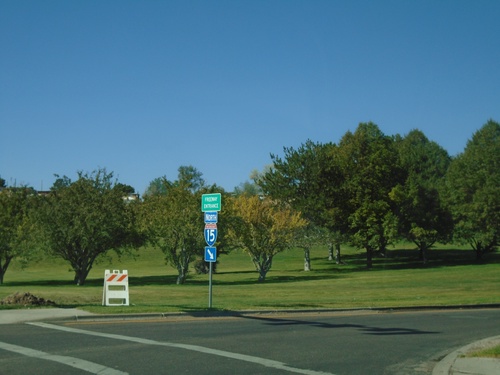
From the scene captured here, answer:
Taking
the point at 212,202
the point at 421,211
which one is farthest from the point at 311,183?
the point at 212,202

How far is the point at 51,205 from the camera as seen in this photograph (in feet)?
146

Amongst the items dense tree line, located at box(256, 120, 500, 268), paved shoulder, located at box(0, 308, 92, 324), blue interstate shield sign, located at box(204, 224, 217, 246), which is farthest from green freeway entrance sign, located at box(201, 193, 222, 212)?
dense tree line, located at box(256, 120, 500, 268)

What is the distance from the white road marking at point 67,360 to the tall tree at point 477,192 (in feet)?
169

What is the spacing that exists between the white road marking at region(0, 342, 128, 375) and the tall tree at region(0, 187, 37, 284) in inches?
1428

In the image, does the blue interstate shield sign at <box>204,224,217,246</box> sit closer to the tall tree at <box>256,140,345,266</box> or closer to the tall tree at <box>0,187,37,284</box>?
the tall tree at <box>0,187,37,284</box>

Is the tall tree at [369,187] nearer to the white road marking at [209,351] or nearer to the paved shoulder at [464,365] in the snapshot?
the white road marking at [209,351]

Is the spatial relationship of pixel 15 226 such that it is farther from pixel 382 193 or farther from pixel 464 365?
pixel 464 365

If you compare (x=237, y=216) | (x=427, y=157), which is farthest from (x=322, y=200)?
(x=427, y=157)

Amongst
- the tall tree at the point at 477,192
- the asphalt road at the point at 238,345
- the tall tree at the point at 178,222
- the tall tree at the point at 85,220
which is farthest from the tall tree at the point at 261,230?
the asphalt road at the point at 238,345

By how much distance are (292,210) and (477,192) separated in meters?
17.0

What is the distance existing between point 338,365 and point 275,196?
49.9 metres

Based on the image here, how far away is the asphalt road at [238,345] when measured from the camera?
971 centimetres

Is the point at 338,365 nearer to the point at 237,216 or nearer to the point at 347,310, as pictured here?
the point at 347,310

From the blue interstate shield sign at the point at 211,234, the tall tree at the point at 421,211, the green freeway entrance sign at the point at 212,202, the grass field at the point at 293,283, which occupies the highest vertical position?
the tall tree at the point at 421,211
